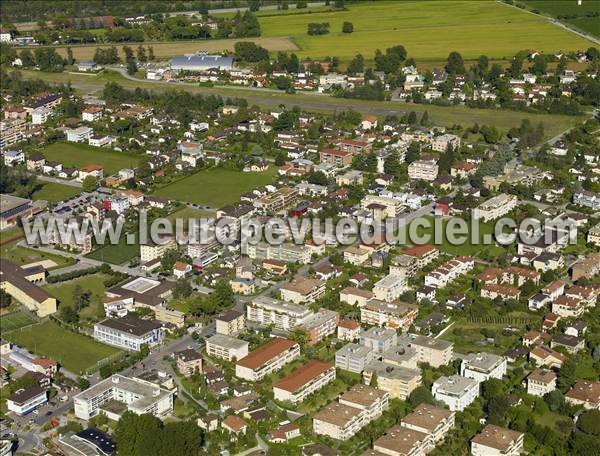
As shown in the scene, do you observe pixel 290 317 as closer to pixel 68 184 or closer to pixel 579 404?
pixel 579 404

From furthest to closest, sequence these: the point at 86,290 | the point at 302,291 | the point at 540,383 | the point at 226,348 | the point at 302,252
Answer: the point at 302,252
the point at 86,290
the point at 302,291
the point at 226,348
the point at 540,383

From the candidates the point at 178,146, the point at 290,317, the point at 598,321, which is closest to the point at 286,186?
the point at 178,146

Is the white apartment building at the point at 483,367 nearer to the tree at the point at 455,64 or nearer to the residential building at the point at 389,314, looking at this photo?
the residential building at the point at 389,314

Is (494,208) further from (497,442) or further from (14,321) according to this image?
(14,321)

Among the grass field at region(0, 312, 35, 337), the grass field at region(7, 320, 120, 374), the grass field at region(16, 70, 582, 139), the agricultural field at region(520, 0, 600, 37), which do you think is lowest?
the grass field at region(7, 320, 120, 374)

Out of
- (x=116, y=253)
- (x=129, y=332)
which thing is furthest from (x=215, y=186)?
(x=129, y=332)

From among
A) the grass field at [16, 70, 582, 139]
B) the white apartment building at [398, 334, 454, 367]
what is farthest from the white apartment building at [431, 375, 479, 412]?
the grass field at [16, 70, 582, 139]

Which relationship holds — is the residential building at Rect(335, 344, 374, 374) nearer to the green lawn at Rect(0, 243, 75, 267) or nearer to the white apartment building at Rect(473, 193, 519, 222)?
the white apartment building at Rect(473, 193, 519, 222)
